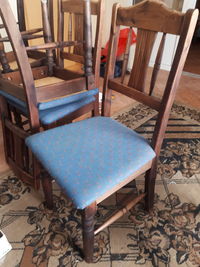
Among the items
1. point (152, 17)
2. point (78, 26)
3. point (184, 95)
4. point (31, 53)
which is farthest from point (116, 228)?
point (184, 95)

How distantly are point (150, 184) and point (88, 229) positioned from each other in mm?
388

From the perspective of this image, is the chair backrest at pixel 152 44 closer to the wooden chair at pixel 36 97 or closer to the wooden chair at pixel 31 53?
the wooden chair at pixel 36 97

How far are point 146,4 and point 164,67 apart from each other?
262cm

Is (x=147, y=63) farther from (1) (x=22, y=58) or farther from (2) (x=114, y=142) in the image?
(1) (x=22, y=58)

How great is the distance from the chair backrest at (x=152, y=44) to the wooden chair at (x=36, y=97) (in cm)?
17

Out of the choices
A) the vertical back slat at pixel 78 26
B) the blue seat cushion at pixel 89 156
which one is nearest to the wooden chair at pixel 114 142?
the blue seat cushion at pixel 89 156

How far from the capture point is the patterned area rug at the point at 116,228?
0.99m

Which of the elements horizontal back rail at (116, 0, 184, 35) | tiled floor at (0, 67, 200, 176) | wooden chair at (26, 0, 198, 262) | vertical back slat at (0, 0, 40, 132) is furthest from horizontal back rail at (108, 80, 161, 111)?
tiled floor at (0, 67, 200, 176)

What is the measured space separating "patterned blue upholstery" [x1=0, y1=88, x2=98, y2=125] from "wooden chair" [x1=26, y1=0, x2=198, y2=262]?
6.1 inches

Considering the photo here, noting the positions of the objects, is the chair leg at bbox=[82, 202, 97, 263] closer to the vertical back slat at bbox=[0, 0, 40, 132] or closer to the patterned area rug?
the patterned area rug

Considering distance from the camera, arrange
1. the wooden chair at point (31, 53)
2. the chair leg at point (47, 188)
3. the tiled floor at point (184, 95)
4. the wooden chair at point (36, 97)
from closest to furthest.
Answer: the wooden chair at point (36, 97)
the chair leg at point (47, 188)
the wooden chair at point (31, 53)
the tiled floor at point (184, 95)

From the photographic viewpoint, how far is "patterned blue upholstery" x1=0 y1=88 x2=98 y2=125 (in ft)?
3.60

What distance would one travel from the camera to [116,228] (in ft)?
3.67

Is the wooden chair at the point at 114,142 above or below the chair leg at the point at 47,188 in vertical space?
above
